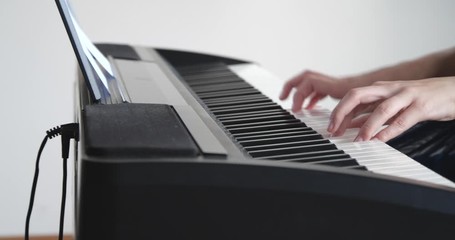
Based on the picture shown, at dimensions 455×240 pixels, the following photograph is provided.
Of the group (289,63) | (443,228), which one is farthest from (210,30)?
(443,228)

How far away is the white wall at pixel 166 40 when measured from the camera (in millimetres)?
1988

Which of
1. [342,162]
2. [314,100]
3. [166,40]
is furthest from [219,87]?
[166,40]

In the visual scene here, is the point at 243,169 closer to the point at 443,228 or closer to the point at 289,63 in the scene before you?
the point at 443,228

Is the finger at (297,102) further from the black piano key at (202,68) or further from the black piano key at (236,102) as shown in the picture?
the black piano key at (202,68)

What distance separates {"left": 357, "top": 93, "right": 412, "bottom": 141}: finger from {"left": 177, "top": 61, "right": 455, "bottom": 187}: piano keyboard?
0.05ft

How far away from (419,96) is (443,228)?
29 centimetres

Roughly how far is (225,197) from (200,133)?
136 millimetres

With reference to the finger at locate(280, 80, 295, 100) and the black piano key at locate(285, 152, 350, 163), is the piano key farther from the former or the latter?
the black piano key at locate(285, 152, 350, 163)

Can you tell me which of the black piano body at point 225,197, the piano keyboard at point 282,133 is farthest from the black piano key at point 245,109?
the black piano body at point 225,197

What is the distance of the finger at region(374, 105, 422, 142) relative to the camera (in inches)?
32.0

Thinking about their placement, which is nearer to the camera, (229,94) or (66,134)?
(66,134)

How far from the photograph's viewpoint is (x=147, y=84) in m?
1.00

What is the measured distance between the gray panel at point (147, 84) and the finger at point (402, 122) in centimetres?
26

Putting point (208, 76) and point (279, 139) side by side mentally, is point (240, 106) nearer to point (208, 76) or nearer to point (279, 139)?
point (279, 139)
